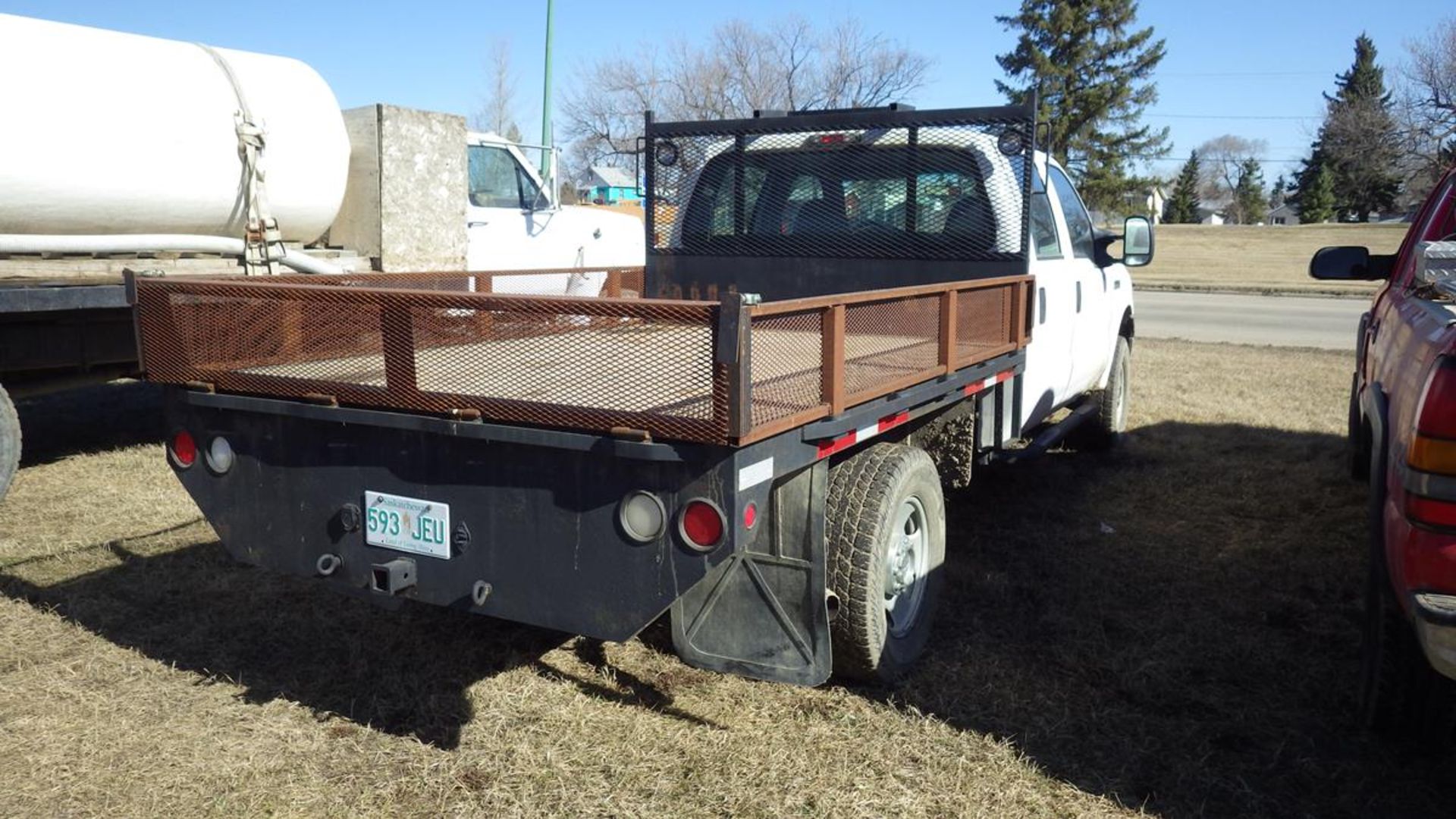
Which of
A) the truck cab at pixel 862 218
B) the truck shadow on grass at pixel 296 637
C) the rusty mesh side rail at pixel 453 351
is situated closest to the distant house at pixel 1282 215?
the truck cab at pixel 862 218

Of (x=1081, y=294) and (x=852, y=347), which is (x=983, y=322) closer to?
(x=852, y=347)

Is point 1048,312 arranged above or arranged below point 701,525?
above

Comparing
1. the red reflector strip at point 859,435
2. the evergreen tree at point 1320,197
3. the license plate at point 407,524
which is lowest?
the license plate at point 407,524

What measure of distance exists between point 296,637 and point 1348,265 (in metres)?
5.04

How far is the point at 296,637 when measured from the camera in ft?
14.3

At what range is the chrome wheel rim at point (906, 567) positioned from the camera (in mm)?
3871

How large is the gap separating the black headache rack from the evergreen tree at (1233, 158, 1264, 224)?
271 feet

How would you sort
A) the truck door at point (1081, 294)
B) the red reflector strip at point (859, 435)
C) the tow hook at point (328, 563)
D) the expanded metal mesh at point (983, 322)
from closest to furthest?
the red reflector strip at point (859, 435) → the tow hook at point (328, 563) → the expanded metal mesh at point (983, 322) → the truck door at point (1081, 294)

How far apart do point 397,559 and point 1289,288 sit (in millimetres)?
27338

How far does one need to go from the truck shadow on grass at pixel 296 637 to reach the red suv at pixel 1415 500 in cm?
270

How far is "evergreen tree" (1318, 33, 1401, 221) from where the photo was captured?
3822 centimetres

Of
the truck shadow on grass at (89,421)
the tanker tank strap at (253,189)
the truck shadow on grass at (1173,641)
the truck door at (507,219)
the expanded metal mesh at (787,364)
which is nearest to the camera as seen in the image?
the expanded metal mesh at (787,364)

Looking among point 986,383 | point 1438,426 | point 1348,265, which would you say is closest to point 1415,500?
point 1438,426

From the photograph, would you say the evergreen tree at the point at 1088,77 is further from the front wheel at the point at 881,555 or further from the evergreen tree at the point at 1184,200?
the front wheel at the point at 881,555
